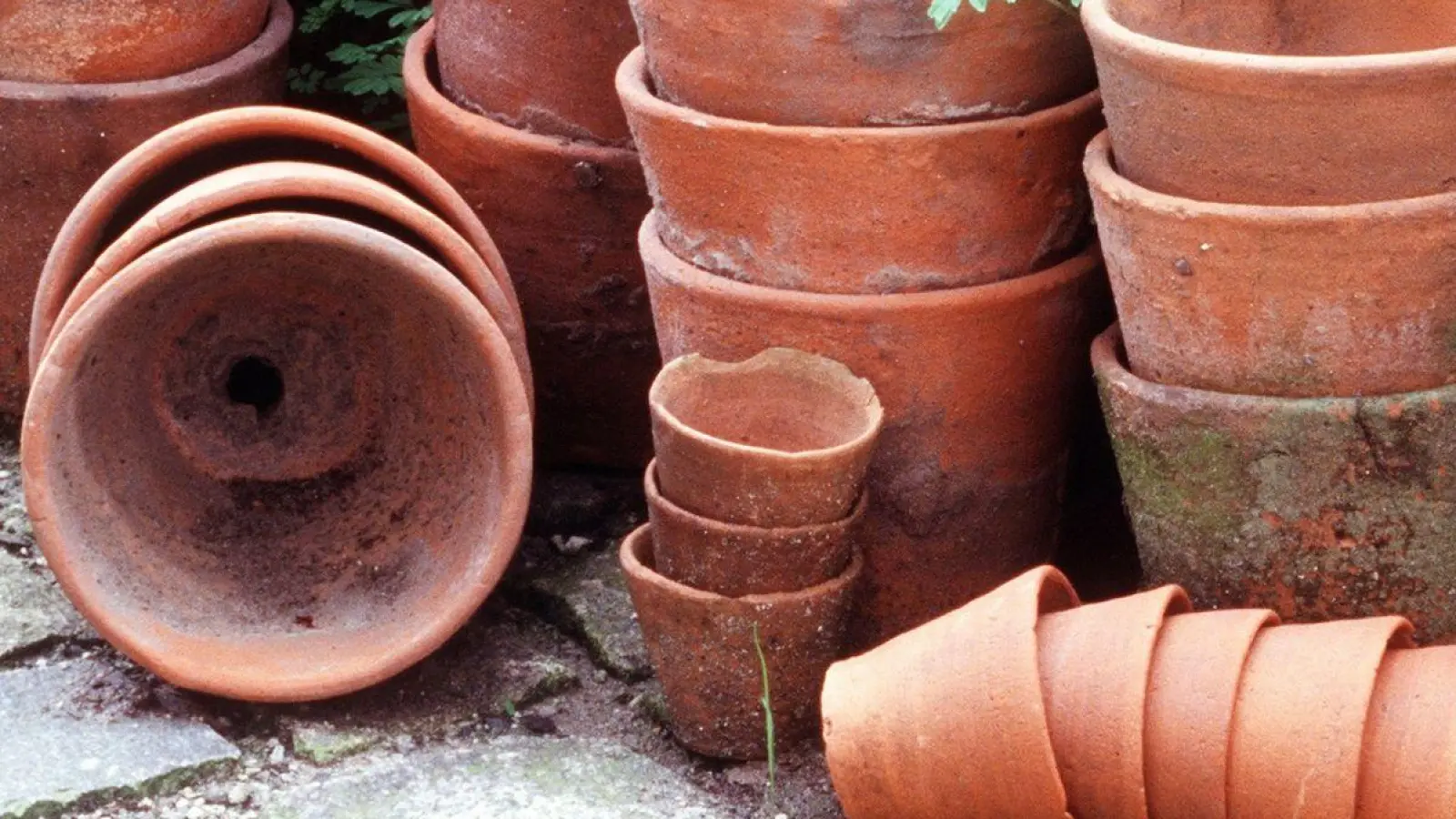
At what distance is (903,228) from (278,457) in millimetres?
1114

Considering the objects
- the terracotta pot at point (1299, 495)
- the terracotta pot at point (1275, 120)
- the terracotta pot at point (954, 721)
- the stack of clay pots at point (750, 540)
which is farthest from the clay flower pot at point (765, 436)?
the terracotta pot at point (1275, 120)

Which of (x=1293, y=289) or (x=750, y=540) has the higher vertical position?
(x=1293, y=289)

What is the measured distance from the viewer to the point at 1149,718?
2258 mm

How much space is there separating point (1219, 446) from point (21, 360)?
7.10 feet

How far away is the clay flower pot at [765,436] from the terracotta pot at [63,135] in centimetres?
118

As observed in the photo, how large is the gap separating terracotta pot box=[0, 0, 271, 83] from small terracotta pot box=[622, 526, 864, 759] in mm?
1302

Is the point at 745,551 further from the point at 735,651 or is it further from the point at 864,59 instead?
the point at 864,59

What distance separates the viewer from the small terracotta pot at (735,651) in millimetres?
2670

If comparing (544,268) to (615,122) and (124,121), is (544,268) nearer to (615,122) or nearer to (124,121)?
(615,122)

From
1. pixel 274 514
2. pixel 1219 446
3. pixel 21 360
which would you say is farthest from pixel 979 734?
pixel 21 360

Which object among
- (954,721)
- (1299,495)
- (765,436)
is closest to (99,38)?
(765,436)

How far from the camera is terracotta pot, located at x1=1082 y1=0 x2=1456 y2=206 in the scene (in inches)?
91.2

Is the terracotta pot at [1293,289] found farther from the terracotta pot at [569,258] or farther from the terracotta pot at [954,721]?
the terracotta pot at [569,258]

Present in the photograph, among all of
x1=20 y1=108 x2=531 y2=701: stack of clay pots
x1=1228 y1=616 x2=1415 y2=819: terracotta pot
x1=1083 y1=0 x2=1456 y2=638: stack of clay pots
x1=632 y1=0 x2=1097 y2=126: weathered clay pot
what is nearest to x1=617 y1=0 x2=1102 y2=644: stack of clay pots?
x1=632 y1=0 x2=1097 y2=126: weathered clay pot
